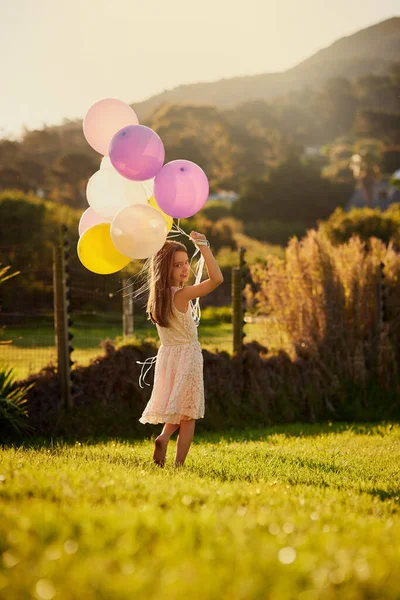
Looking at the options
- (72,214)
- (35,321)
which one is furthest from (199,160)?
(35,321)

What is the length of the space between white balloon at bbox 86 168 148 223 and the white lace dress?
79cm

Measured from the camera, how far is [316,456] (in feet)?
19.5

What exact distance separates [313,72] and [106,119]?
435 ft

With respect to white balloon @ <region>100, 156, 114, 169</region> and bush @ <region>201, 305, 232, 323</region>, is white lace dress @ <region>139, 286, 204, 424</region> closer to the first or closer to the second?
white balloon @ <region>100, 156, 114, 169</region>

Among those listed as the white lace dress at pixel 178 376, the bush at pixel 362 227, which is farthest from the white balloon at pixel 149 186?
the bush at pixel 362 227

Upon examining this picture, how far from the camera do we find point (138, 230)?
480 centimetres

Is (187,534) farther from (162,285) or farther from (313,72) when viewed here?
(313,72)

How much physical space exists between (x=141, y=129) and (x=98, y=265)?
3.57 ft

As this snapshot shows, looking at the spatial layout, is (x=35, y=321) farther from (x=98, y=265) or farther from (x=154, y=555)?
(x=154, y=555)

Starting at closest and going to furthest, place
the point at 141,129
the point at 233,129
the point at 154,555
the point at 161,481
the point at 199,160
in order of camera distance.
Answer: the point at 154,555 → the point at 161,481 → the point at 141,129 → the point at 199,160 → the point at 233,129

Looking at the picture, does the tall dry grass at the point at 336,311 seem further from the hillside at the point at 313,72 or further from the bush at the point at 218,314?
the hillside at the point at 313,72

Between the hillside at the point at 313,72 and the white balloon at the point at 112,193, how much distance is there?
11086 centimetres

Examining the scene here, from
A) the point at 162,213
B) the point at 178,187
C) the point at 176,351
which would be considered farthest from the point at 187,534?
the point at 162,213

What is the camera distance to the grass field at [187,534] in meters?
2.33
